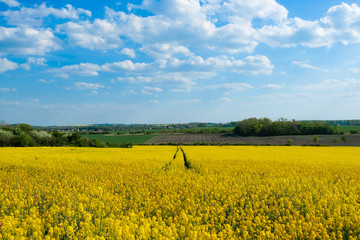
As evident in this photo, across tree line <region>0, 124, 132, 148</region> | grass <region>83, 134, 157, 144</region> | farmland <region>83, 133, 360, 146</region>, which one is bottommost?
grass <region>83, 134, 157, 144</region>

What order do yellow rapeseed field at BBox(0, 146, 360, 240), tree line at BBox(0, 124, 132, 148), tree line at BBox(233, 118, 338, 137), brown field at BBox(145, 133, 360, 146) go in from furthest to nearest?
tree line at BBox(233, 118, 338, 137)
brown field at BBox(145, 133, 360, 146)
tree line at BBox(0, 124, 132, 148)
yellow rapeseed field at BBox(0, 146, 360, 240)

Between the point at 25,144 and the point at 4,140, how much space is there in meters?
3.12

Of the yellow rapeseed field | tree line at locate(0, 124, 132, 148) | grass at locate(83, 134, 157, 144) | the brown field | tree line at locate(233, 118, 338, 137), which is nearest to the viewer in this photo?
the yellow rapeseed field

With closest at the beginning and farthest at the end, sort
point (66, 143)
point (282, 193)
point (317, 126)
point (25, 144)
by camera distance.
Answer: point (282, 193), point (25, 144), point (66, 143), point (317, 126)

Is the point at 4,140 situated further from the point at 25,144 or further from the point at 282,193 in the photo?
the point at 282,193

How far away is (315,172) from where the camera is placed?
12906 millimetres

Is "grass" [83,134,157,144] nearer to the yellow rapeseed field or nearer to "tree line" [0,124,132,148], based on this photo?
"tree line" [0,124,132,148]

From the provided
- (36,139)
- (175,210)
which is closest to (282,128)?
(36,139)

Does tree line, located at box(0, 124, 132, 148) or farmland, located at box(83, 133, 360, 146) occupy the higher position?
tree line, located at box(0, 124, 132, 148)

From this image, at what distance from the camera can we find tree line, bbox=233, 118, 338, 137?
83562 millimetres

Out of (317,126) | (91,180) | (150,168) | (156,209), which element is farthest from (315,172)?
(317,126)

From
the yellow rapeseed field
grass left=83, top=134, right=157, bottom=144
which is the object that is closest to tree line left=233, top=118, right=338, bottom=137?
grass left=83, top=134, right=157, bottom=144

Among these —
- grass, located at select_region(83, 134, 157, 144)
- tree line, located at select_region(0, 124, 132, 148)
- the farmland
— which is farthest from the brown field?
tree line, located at select_region(0, 124, 132, 148)

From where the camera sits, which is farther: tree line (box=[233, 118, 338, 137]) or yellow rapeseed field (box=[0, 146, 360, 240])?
tree line (box=[233, 118, 338, 137])
